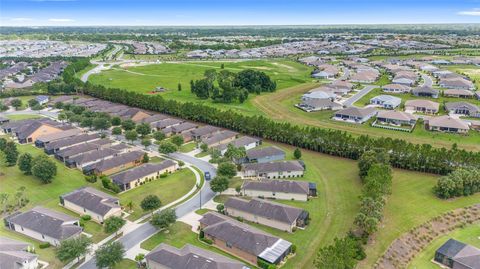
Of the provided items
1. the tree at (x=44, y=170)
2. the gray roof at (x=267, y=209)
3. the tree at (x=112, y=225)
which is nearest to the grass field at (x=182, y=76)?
the gray roof at (x=267, y=209)

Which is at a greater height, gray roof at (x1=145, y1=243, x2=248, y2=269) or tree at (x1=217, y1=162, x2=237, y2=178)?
tree at (x1=217, y1=162, x2=237, y2=178)

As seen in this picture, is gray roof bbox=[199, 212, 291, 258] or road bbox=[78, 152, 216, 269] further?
road bbox=[78, 152, 216, 269]

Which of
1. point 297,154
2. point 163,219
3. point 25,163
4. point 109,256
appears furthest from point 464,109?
point 25,163

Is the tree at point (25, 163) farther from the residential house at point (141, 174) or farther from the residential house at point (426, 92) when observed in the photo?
the residential house at point (426, 92)

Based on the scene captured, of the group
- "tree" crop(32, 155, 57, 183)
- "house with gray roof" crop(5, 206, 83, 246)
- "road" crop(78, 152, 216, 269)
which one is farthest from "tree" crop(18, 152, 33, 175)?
"road" crop(78, 152, 216, 269)

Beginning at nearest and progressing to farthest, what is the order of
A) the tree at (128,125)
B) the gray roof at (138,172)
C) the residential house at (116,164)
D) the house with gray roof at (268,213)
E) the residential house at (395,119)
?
1. the house with gray roof at (268,213)
2. the gray roof at (138,172)
3. the residential house at (116,164)
4. the tree at (128,125)
5. the residential house at (395,119)

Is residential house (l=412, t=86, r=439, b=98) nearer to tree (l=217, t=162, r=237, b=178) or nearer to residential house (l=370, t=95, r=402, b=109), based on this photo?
residential house (l=370, t=95, r=402, b=109)
